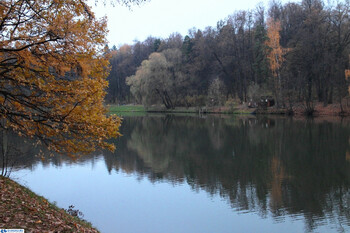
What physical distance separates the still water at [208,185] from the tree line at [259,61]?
24.6m

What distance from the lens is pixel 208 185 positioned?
45.6 ft

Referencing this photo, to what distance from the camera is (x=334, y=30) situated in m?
46.3

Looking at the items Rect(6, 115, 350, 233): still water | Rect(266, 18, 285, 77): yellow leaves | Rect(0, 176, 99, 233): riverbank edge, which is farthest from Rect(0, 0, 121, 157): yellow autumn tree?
Rect(266, 18, 285, 77): yellow leaves

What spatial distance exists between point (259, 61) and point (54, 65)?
175 ft

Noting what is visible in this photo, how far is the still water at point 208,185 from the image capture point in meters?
10.1

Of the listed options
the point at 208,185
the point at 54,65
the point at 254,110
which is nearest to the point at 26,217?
the point at 54,65

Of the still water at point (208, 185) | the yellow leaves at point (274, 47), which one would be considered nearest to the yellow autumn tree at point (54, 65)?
the still water at point (208, 185)

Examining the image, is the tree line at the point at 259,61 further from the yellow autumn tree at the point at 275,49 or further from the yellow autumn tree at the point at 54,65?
the yellow autumn tree at the point at 54,65

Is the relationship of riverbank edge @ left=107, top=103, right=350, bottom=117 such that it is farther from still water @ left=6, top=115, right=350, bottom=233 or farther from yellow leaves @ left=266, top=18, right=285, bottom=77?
still water @ left=6, top=115, right=350, bottom=233

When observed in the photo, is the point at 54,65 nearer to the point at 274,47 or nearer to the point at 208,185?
the point at 208,185

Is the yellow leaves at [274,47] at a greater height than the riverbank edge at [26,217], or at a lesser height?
greater

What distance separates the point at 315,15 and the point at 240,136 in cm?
2807

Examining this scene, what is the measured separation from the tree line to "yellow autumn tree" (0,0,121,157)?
42.0 m

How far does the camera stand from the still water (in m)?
10.1
